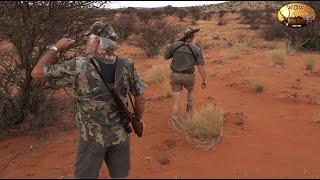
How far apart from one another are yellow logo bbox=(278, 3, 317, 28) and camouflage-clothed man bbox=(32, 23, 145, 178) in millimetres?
13201

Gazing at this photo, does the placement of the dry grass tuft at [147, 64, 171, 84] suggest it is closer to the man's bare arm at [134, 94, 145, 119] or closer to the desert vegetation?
the desert vegetation

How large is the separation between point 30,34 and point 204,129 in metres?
3.01

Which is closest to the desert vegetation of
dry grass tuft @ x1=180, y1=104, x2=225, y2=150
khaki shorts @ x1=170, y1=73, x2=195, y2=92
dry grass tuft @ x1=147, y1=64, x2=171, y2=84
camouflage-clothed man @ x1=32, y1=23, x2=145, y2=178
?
dry grass tuft @ x1=180, y1=104, x2=225, y2=150

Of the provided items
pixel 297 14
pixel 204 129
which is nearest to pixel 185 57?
pixel 204 129

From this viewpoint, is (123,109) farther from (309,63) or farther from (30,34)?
(309,63)

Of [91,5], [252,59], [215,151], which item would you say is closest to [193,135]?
[215,151]

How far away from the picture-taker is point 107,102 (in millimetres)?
4109

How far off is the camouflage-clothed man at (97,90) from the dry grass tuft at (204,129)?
315cm

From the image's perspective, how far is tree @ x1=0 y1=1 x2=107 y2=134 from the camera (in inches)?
286

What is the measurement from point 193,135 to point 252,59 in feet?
30.0

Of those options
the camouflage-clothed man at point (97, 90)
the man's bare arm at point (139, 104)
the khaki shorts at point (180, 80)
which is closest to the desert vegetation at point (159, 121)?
the khaki shorts at point (180, 80)

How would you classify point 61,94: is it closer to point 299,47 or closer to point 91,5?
point 91,5

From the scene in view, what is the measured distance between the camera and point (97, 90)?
13.3ft

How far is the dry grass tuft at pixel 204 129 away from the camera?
7309 millimetres
